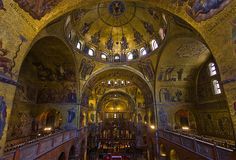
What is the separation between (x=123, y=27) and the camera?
60.4 feet

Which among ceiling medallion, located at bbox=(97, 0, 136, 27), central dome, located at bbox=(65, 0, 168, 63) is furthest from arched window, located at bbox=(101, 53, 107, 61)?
ceiling medallion, located at bbox=(97, 0, 136, 27)

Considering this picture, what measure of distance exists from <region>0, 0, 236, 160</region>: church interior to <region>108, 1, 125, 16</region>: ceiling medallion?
12 cm

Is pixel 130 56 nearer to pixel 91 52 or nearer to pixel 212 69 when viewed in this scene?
pixel 91 52

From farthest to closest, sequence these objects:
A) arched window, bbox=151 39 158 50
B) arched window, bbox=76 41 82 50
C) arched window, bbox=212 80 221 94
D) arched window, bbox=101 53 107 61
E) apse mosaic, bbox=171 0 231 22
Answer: arched window, bbox=101 53 107 61 < arched window, bbox=151 39 158 50 < arched window, bbox=76 41 82 50 < arched window, bbox=212 80 221 94 < apse mosaic, bbox=171 0 231 22

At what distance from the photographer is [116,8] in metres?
15.4

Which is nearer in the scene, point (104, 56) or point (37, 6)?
point (37, 6)

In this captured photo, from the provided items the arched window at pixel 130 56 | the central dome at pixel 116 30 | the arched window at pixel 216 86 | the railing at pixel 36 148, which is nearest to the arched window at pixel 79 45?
the central dome at pixel 116 30

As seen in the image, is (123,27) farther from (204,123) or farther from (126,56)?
(204,123)

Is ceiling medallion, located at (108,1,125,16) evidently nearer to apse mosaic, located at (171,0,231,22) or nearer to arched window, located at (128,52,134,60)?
arched window, located at (128,52,134,60)

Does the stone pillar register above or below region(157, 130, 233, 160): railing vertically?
above

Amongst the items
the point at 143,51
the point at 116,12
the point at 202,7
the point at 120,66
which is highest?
the point at 116,12

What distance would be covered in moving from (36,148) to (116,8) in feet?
49.3

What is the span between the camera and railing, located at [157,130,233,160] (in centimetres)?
619

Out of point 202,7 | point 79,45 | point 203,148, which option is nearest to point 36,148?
point 203,148
